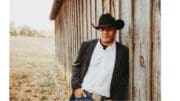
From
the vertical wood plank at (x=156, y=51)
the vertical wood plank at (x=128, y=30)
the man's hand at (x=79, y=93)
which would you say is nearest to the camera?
the vertical wood plank at (x=156, y=51)

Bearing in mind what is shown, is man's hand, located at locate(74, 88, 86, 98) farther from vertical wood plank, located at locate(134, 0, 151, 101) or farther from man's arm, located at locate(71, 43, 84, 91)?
vertical wood plank, located at locate(134, 0, 151, 101)

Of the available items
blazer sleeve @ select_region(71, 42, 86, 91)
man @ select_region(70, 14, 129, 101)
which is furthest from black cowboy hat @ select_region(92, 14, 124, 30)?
blazer sleeve @ select_region(71, 42, 86, 91)

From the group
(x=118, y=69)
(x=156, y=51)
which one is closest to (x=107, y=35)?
(x=118, y=69)

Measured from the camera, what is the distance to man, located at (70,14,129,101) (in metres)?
1.81

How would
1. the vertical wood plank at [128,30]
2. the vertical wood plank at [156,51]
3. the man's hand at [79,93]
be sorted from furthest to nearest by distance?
the man's hand at [79,93], the vertical wood plank at [128,30], the vertical wood plank at [156,51]

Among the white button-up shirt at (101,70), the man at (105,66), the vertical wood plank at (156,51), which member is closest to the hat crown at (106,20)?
the man at (105,66)

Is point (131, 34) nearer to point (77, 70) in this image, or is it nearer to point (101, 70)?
point (101, 70)

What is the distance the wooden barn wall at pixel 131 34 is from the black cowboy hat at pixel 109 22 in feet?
0.07

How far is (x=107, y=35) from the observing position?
71.8 inches

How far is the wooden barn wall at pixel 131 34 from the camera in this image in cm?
167

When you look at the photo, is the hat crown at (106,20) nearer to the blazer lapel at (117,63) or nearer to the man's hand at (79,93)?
the blazer lapel at (117,63)

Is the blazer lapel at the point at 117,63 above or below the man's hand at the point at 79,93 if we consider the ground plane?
above

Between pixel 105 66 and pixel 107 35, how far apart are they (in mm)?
159
